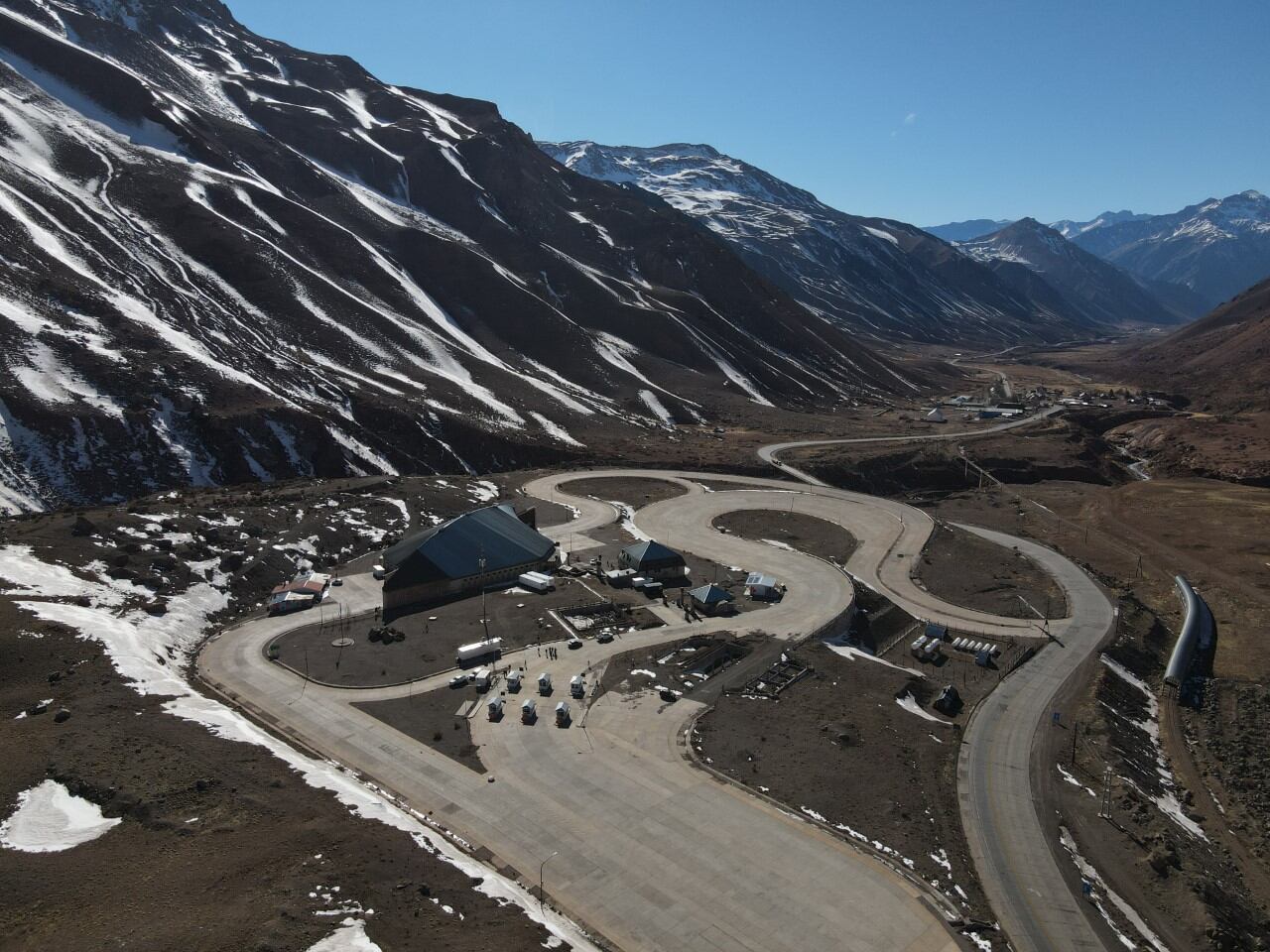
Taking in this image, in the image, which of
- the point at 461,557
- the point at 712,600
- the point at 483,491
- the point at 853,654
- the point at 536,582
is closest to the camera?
the point at 853,654

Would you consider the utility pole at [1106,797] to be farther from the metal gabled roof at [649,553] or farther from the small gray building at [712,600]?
the metal gabled roof at [649,553]

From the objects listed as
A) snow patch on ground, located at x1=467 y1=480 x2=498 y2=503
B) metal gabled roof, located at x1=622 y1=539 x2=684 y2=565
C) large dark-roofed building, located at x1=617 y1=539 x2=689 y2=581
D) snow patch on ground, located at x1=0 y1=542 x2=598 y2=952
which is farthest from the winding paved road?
snow patch on ground, located at x1=467 y1=480 x2=498 y2=503

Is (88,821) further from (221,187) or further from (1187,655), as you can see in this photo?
(221,187)

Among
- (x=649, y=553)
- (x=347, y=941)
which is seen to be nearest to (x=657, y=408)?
(x=649, y=553)

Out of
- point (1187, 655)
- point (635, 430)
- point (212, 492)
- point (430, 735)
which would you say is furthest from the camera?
point (635, 430)

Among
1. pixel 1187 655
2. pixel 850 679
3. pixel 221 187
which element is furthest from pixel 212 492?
pixel 221 187

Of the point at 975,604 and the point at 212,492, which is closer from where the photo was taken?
the point at 975,604

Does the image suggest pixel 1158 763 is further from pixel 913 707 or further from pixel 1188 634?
pixel 1188 634
